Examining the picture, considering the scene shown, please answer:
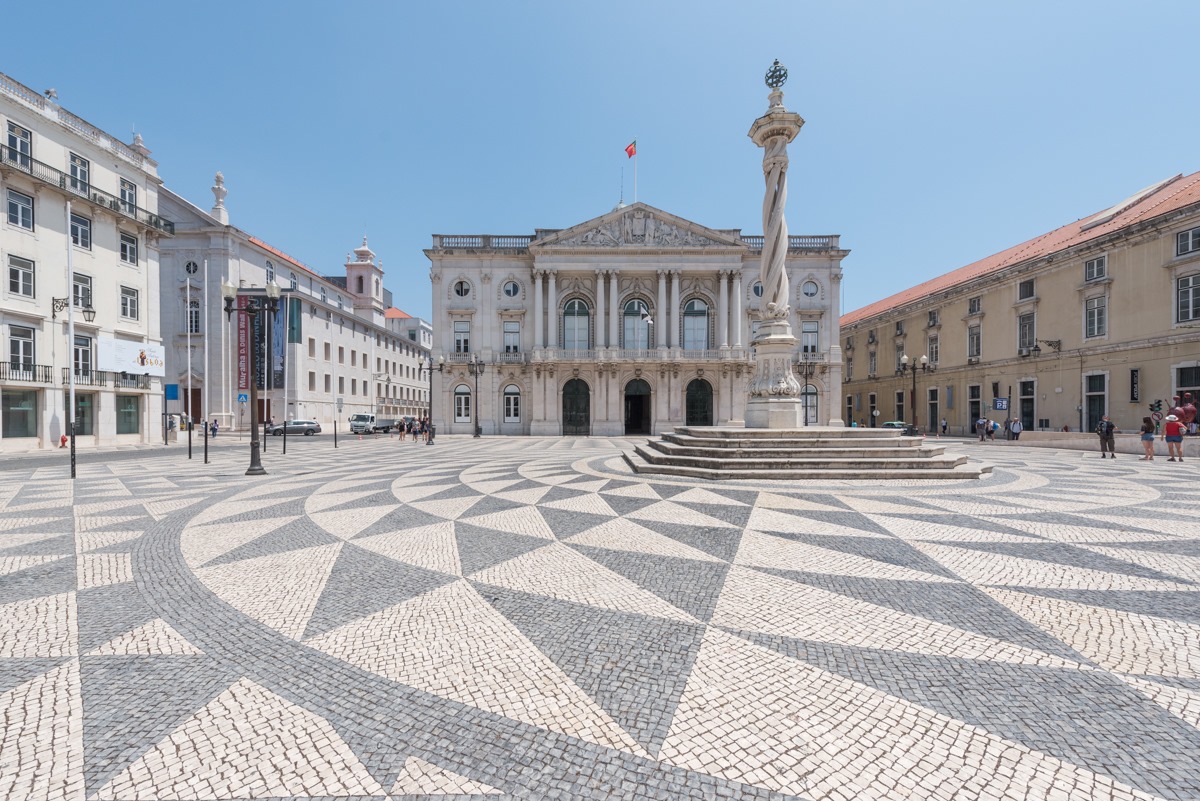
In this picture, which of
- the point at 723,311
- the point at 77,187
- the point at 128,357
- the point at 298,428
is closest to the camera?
the point at 77,187

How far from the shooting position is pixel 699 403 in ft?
115

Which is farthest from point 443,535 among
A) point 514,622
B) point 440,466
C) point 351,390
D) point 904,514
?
point 351,390

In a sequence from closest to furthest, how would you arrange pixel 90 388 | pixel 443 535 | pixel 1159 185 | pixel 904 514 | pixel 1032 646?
pixel 1032 646 → pixel 443 535 → pixel 904 514 → pixel 90 388 → pixel 1159 185

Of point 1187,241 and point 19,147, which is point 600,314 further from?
point 1187,241

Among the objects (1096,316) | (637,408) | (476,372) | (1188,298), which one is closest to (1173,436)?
(1188,298)

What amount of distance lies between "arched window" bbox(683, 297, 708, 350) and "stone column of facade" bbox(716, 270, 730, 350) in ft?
3.55

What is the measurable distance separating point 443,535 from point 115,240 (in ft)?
98.2

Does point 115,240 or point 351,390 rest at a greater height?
point 115,240

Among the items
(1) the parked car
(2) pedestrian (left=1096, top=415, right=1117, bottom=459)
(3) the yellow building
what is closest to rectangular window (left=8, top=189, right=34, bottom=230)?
(1) the parked car

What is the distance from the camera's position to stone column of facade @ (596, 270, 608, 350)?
111 feet

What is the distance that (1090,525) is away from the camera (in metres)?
6.24

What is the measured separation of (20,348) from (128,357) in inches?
147

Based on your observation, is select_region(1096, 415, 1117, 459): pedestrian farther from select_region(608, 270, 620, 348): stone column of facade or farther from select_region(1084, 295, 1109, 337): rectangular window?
select_region(608, 270, 620, 348): stone column of facade

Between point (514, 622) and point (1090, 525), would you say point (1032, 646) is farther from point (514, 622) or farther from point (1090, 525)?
point (1090, 525)
